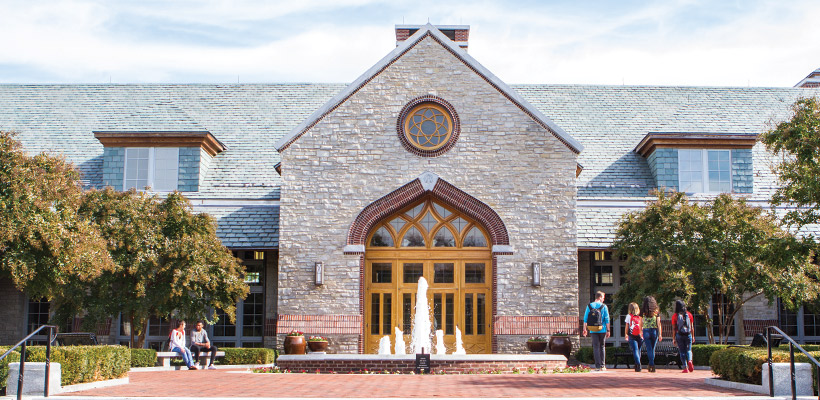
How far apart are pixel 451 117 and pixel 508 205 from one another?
2940mm

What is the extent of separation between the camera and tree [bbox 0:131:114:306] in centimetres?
1522

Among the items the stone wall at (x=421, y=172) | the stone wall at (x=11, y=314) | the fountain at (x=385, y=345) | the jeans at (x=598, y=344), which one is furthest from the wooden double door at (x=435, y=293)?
the stone wall at (x=11, y=314)

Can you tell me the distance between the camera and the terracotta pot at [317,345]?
70.8 ft

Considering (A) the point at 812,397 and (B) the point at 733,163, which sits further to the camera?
(B) the point at 733,163

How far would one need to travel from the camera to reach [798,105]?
53.2 feet

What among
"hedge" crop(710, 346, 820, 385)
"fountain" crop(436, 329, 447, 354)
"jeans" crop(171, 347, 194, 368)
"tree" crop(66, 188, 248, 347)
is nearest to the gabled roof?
"tree" crop(66, 188, 248, 347)

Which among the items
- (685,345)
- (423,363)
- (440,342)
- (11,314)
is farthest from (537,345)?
(11,314)

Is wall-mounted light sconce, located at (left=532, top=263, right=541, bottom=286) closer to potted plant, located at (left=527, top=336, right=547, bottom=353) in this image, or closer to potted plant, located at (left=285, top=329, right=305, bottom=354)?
potted plant, located at (left=527, top=336, right=547, bottom=353)

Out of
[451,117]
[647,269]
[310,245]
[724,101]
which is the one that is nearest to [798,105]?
[647,269]

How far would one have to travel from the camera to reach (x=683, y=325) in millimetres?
18172

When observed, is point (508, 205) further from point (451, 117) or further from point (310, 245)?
point (310, 245)

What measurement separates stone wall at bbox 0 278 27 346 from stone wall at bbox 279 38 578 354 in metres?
8.50

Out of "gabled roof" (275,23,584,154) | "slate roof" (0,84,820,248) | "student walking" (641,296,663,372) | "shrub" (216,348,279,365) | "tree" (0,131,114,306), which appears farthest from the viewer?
"slate roof" (0,84,820,248)

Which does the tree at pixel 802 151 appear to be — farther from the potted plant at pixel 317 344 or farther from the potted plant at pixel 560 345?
the potted plant at pixel 317 344
